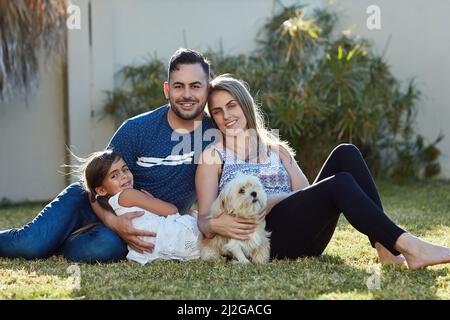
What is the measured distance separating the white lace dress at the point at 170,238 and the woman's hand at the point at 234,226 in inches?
8.8

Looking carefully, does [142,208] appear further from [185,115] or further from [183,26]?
[183,26]

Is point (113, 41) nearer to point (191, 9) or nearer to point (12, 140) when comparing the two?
point (191, 9)

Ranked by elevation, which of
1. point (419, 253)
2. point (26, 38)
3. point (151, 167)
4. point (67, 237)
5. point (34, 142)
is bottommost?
point (34, 142)

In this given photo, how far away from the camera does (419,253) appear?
12.5 ft

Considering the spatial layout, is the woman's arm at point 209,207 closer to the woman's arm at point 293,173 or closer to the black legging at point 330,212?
the black legging at point 330,212

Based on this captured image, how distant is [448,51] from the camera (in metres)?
9.11

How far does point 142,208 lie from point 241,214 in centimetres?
63

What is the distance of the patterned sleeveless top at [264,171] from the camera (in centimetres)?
441

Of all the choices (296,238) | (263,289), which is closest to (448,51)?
(296,238)

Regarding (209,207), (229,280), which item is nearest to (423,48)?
(209,207)

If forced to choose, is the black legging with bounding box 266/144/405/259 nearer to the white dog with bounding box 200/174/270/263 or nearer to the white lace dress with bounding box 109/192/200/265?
the white dog with bounding box 200/174/270/263

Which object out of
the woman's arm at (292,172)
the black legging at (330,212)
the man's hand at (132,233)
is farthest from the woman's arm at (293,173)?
the man's hand at (132,233)

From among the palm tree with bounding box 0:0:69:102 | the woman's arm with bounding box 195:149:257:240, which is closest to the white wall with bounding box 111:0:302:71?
the palm tree with bounding box 0:0:69:102
